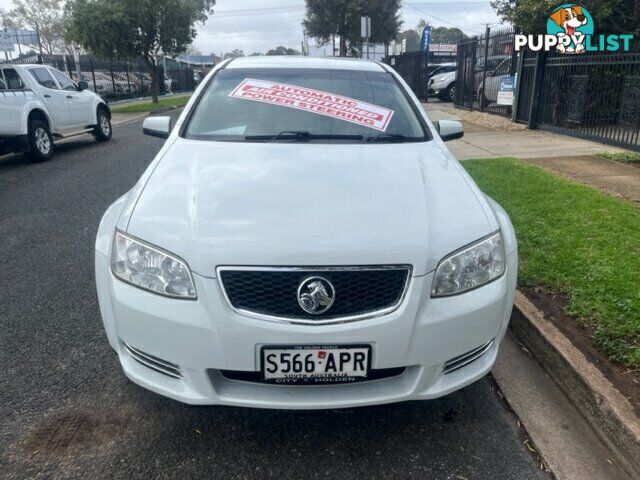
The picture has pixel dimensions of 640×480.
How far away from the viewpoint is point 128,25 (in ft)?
68.7

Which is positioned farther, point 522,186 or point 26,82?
point 26,82

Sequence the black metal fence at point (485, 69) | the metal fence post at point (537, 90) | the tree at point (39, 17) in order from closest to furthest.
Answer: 1. the metal fence post at point (537, 90)
2. the black metal fence at point (485, 69)
3. the tree at point (39, 17)

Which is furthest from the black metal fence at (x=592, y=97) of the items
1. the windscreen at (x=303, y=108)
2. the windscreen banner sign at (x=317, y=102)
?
the windscreen banner sign at (x=317, y=102)

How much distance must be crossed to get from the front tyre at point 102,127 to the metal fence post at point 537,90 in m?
9.57

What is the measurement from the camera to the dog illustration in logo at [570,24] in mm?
10062

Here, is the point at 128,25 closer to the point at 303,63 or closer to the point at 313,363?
the point at 303,63

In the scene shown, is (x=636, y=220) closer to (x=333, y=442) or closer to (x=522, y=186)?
(x=522, y=186)

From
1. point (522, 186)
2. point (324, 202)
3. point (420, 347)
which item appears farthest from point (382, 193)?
point (522, 186)

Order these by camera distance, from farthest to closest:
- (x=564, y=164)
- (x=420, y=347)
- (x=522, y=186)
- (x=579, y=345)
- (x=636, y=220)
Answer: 1. (x=564, y=164)
2. (x=522, y=186)
3. (x=636, y=220)
4. (x=579, y=345)
5. (x=420, y=347)

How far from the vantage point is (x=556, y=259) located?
382cm

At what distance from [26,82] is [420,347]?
9845 mm

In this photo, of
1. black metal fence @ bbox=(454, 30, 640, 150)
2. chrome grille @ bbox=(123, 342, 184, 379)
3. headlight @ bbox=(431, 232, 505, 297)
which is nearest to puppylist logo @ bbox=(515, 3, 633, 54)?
black metal fence @ bbox=(454, 30, 640, 150)

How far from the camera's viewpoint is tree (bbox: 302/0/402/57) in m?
39.9

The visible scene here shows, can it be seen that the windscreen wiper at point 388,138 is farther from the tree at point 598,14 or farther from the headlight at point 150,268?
the tree at point 598,14
